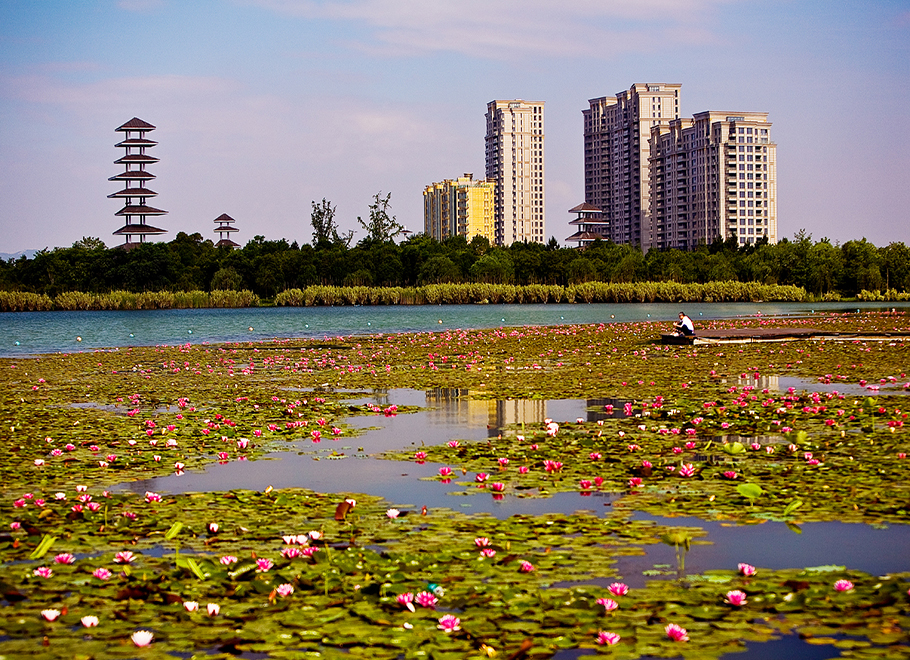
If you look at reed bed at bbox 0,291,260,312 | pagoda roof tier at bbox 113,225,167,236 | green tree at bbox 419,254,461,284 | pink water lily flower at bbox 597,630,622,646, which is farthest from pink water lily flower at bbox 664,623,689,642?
pagoda roof tier at bbox 113,225,167,236

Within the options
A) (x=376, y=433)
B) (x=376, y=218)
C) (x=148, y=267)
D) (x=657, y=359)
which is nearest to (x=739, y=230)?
(x=376, y=218)

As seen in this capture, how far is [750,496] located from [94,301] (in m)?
98.3

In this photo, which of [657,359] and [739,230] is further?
[739,230]

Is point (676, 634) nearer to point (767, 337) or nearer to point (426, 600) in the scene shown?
point (426, 600)

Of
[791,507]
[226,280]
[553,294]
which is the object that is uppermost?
[226,280]

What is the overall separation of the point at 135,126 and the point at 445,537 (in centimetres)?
13827

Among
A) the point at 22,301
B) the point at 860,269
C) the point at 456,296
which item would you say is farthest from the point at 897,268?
the point at 22,301

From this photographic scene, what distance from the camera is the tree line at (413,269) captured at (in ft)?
356

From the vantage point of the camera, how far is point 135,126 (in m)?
133

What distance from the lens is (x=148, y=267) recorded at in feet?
365

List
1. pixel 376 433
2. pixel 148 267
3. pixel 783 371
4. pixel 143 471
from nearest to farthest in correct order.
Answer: pixel 143 471 → pixel 376 433 → pixel 783 371 → pixel 148 267

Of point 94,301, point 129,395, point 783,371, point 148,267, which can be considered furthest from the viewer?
point 148,267

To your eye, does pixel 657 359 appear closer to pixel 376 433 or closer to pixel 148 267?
pixel 376 433

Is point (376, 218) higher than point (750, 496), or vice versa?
point (376, 218)
